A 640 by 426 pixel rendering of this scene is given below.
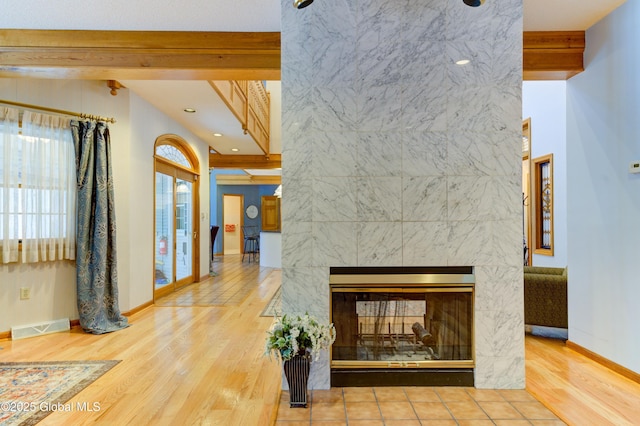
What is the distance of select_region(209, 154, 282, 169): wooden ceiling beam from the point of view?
861cm

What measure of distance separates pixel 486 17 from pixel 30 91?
435 cm

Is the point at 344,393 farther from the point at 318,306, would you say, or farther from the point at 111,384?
the point at 111,384

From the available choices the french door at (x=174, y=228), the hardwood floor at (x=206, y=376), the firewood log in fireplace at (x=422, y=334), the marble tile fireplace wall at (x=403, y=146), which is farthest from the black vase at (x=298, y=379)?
the french door at (x=174, y=228)

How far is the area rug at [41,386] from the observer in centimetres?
221

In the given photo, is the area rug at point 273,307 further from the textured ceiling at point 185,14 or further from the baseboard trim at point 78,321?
the textured ceiling at point 185,14

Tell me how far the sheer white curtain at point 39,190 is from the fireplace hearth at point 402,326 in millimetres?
3155

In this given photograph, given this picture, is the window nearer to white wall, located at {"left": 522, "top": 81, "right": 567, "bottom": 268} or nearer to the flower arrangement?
white wall, located at {"left": 522, "top": 81, "right": 567, "bottom": 268}

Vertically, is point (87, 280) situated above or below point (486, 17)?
below

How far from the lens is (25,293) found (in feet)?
12.0

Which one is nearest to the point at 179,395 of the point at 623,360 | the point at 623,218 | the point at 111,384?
the point at 111,384

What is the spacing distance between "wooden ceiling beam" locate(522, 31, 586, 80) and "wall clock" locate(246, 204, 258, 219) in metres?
10.8

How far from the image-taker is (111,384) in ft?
8.54

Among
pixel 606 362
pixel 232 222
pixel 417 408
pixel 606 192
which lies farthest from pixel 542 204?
pixel 232 222

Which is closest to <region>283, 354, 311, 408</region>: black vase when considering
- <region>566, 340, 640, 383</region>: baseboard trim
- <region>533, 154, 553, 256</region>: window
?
<region>566, 340, 640, 383</region>: baseboard trim
